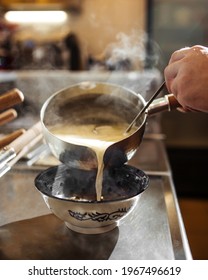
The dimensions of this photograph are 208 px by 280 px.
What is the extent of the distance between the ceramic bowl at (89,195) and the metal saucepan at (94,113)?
38 mm

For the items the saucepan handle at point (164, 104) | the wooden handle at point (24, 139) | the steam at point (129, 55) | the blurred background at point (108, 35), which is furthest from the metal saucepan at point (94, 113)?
the blurred background at point (108, 35)

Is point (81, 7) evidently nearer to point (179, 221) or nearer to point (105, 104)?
point (105, 104)

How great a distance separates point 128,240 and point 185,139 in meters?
2.21

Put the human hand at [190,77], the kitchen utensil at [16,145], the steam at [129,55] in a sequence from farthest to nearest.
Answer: the steam at [129,55]
the kitchen utensil at [16,145]
the human hand at [190,77]

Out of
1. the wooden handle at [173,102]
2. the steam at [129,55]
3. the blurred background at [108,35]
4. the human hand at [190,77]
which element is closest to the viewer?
the human hand at [190,77]

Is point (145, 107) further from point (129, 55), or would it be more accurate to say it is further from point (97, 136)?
point (129, 55)

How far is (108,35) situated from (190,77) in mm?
1986

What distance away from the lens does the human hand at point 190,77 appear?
2.31 feet

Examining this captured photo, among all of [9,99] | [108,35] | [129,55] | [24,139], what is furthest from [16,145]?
[108,35]

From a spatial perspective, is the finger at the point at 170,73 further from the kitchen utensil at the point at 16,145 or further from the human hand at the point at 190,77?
the kitchen utensil at the point at 16,145

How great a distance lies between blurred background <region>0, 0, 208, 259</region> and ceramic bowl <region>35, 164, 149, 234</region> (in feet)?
5.69

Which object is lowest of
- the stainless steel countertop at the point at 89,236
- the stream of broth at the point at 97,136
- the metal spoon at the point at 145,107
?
the stainless steel countertop at the point at 89,236
